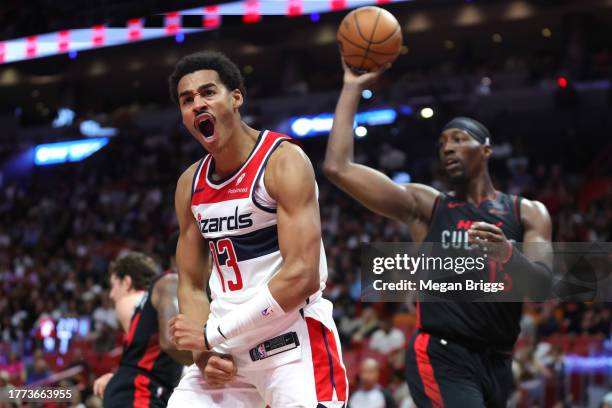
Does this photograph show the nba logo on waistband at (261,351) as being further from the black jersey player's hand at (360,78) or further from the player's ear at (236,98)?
the black jersey player's hand at (360,78)

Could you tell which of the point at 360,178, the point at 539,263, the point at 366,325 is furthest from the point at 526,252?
the point at 366,325

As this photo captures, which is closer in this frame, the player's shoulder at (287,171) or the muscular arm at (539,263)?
the player's shoulder at (287,171)

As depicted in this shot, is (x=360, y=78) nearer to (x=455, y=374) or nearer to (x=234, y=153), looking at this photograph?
(x=234, y=153)

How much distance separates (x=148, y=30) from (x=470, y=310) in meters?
18.3

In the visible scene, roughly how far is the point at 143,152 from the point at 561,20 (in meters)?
10.6

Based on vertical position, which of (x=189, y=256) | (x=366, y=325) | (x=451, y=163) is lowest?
(x=189, y=256)

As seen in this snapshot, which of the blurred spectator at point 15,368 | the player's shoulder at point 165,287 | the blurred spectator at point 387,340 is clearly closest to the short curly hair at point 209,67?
the player's shoulder at point 165,287

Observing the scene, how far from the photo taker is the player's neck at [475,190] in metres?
4.96

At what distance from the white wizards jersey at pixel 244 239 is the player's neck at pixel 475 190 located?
147 cm

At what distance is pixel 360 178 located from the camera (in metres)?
4.70

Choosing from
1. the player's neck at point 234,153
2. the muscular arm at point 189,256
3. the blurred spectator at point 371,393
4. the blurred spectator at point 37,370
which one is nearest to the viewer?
the player's neck at point 234,153

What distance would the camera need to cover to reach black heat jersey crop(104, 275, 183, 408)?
5492 mm

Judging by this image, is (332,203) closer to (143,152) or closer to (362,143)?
(362,143)

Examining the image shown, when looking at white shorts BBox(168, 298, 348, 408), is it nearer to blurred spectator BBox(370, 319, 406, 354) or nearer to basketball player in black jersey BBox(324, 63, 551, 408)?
basketball player in black jersey BBox(324, 63, 551, 408)
